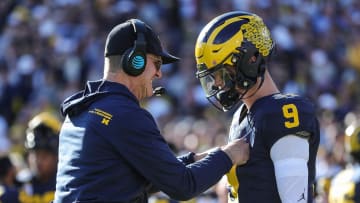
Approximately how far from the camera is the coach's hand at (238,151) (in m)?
4.56

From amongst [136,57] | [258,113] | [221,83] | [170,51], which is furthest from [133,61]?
[170,51]

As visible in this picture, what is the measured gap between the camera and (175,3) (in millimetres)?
15875

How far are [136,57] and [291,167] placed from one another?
0.87m

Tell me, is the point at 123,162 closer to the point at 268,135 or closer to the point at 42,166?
the point at 268,135

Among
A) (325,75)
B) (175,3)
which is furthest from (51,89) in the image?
(325,75)

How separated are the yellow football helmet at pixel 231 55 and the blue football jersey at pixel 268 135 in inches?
5.8

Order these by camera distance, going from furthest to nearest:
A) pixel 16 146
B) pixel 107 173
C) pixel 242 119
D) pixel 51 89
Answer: pixel 51 89
pixel 16 146
pixel 242 119
pixel 107 173

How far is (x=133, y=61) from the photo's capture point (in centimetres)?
459

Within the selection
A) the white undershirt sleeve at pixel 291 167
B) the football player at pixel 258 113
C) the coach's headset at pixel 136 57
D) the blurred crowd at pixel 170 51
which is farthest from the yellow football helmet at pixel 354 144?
the blurred crowd at pixel 170 51

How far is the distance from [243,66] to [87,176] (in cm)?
89

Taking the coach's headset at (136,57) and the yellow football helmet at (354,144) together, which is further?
the yellow football helmet at (354,144)

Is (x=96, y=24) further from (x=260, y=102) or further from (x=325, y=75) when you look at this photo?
(x=260, y=102)

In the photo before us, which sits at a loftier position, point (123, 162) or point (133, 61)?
point (133, 61)

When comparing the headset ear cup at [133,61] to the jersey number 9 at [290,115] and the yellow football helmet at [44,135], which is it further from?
the yellow football helmet at [44,135]
